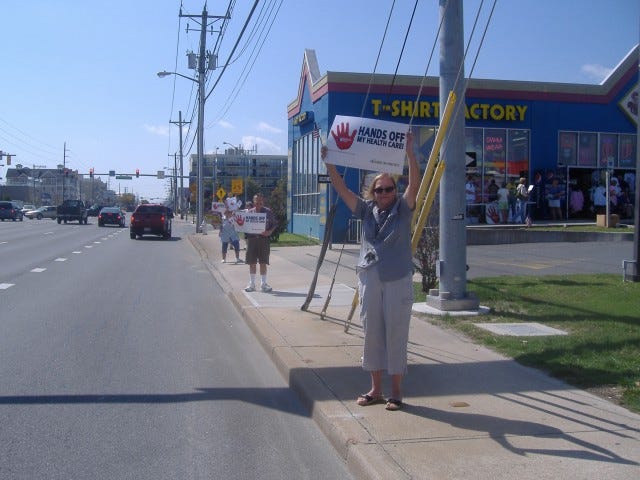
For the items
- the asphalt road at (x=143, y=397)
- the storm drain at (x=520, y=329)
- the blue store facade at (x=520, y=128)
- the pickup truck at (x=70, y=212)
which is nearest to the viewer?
the asphalt road at (x=143, y=397)

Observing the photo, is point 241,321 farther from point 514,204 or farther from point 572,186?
point 572,186

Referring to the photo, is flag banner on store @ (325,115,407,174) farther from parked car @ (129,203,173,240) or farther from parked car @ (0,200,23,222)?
parked car @ (0,200,23,222)

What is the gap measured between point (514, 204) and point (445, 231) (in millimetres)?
20859

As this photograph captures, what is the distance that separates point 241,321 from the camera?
37.8 feet

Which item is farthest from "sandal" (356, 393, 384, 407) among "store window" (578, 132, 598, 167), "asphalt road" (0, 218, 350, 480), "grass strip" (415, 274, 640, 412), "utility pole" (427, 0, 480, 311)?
"store window" (578, 132, 598, 167)

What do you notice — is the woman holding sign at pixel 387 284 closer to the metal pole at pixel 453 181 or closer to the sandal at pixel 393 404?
the sandal at pixel 393 404

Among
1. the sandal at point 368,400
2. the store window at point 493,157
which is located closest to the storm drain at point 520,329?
the sandal at point 368,400

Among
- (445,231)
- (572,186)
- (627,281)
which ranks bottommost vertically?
(627,281)

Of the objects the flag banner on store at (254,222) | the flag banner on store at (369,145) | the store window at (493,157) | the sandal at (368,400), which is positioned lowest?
the sandal at (368,400)

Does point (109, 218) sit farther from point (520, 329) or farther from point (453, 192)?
point (520, 329)

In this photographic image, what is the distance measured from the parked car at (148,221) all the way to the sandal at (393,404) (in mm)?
31547

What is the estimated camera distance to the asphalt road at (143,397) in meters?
5.31

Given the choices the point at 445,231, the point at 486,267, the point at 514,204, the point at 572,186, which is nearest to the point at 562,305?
the point at 445,231

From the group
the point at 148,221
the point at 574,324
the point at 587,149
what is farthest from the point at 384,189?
the point at 148,221
